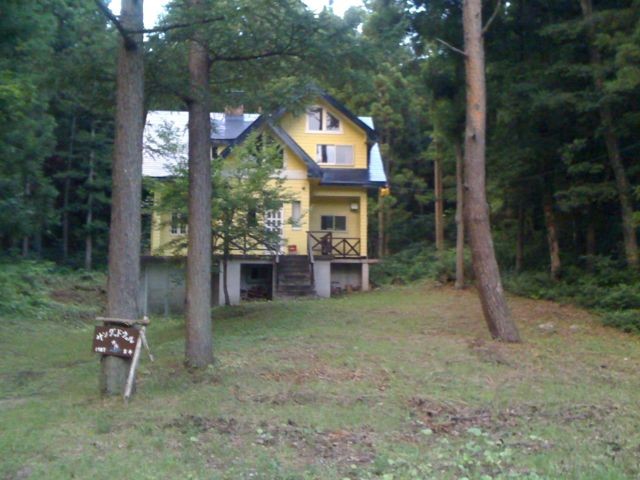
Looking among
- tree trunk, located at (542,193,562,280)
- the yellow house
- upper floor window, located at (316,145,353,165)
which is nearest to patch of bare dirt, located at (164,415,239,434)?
tree trunk, located at (542,193,562,280)

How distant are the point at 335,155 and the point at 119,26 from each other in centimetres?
2499

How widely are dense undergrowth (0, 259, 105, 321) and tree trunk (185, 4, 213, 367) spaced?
1441cm

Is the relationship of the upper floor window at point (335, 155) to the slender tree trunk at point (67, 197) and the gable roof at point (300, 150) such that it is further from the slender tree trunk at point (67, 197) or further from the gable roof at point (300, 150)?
the slender tree trunk at point (67, 197)

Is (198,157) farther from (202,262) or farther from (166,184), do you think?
(166,184)

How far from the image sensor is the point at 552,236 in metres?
24.7

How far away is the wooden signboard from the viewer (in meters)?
11.0

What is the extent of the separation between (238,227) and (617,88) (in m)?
10.6

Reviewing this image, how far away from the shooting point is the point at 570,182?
24266 mm

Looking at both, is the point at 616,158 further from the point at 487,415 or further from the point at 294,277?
the point at 294,277

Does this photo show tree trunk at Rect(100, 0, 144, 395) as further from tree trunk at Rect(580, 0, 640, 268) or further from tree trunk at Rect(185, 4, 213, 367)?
tree trunk at Rect(580, 0, 640, 268)

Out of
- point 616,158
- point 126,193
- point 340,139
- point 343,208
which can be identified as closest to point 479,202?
point 616,158

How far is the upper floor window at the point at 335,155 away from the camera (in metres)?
35.5

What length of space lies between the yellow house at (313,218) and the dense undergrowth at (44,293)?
3.29m

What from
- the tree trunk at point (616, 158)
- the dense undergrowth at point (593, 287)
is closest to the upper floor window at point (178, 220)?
the dense undergrowth at point (593, 287)
